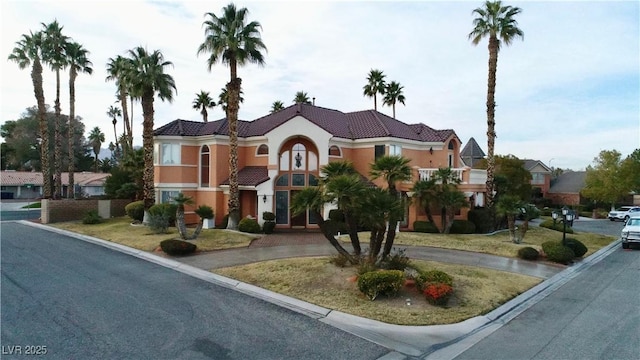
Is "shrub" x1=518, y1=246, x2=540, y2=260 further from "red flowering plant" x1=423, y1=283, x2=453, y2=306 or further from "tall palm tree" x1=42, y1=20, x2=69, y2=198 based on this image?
"tall palm tree" x1=42, y1=20, x2=69, y2=198

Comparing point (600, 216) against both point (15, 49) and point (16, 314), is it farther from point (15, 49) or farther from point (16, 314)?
point (15, 49)

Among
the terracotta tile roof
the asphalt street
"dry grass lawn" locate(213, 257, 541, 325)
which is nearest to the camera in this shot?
the asphalt street

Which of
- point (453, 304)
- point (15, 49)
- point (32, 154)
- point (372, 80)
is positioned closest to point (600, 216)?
point (372, 80)

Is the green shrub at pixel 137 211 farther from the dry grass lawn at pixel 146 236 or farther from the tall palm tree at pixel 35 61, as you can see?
the tall palm tree at pixel 35 61

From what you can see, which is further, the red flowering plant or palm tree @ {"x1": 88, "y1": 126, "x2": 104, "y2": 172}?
palm tree @ {"x1": 88, "y1": 126, "x2": 104, "y2": 172}

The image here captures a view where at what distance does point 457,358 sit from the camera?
855cm

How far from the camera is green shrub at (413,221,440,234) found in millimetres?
26672

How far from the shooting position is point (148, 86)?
2655cm

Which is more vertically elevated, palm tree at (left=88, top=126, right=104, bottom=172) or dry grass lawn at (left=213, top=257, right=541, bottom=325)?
palm tree at (left=88, top=126, right=104, bottom=172)

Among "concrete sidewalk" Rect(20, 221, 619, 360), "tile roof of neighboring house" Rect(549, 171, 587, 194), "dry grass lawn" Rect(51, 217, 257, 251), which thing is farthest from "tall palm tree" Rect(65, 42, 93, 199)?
"tile roof of neighboring house" Rect(549, 171, 587, 194)

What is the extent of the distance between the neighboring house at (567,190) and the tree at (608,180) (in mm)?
7749

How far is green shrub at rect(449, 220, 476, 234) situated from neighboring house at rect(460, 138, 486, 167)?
30759 millimetres

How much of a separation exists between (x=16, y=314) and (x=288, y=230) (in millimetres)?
17730

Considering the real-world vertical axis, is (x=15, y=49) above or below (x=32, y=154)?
above
